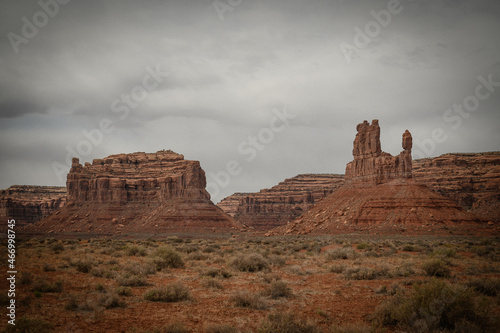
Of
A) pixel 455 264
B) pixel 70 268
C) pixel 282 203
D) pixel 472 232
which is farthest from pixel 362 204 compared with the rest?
pixel 282 203

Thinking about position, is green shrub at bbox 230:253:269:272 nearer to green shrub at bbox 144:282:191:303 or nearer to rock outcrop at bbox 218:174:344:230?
green shrub at bbox 144:282:191:303

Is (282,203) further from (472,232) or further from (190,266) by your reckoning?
(190,266)

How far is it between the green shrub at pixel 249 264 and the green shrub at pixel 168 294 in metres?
7.12

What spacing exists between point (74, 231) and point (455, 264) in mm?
90415

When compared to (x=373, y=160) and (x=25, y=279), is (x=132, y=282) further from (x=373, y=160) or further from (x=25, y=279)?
(x=373, y=160)

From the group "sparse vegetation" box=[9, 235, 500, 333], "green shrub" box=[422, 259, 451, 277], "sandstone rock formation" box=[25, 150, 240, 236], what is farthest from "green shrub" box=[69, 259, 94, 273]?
"sandstone rock formation" box=[25, 150, 240, 236]

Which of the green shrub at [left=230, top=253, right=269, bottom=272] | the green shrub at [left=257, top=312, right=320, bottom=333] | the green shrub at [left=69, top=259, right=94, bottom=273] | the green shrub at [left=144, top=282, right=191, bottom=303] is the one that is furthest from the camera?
the green shrub at [left=230, top=253, right=269, bottom=272]

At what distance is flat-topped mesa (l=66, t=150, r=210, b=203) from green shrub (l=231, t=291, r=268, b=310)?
91.8m

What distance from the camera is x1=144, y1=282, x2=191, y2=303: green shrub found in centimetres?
1266

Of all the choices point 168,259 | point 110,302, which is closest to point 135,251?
point 168,259

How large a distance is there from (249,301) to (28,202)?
6032 inches

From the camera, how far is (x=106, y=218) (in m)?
99.8

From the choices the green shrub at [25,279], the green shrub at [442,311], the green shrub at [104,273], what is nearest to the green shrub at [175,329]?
the green shrub at [442,311]

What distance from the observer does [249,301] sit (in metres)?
11.9
